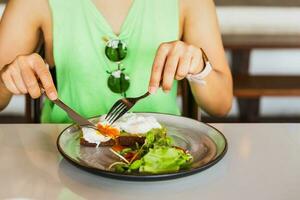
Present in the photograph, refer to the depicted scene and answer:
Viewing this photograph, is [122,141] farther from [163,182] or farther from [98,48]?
[98,48]

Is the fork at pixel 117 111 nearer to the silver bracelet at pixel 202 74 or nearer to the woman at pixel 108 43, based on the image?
the silver bracelet at pixel 202 74

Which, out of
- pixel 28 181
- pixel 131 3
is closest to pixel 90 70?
pixel 131 3

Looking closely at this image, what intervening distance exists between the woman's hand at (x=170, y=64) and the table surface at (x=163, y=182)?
0.63ft

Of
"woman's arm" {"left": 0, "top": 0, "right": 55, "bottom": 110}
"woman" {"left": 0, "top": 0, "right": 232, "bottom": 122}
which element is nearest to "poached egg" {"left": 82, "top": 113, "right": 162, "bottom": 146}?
"woman" {"left": 0, "top": 0, "right": 232, "bottom": 122}

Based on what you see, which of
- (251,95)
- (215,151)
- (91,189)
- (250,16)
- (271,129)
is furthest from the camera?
(250,16)

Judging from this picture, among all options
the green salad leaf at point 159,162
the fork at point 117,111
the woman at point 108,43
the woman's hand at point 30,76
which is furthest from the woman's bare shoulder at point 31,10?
the green salad leaf at point 159,162

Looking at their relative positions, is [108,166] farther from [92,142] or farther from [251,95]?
[251,95]

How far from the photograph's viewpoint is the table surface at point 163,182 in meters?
0.94

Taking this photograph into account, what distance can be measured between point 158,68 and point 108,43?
1.25ft

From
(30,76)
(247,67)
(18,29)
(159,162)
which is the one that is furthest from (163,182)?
(247,67)

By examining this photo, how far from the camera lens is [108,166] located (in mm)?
1015

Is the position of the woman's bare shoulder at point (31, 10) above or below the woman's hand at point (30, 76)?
above

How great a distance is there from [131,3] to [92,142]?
571 mm

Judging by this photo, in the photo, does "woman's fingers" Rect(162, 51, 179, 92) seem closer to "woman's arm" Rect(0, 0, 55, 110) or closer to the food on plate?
the food on plate
